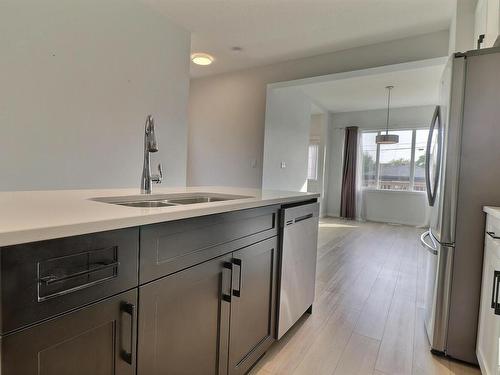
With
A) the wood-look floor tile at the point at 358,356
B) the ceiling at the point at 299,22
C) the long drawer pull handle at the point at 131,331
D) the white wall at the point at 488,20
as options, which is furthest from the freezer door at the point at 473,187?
the long drawer pull handle at the point at 131,331

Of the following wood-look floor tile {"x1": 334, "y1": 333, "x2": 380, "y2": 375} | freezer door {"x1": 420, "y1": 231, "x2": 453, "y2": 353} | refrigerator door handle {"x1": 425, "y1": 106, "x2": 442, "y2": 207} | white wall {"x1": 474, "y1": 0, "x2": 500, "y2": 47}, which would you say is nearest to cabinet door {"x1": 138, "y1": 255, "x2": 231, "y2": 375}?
wood-look floor tile {"x1": 334, "y1": 333, "x2": 380, "y2": 375}

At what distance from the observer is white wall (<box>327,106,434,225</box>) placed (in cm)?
617

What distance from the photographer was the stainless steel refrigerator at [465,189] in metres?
1.58

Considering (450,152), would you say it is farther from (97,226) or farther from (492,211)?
(97,226)

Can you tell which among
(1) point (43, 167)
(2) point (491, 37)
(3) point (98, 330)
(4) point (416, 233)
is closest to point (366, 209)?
(4) point (416, 233)

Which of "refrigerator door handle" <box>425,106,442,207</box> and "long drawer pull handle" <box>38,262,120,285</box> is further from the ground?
"refrigerator door handle" <box>425,106,442,207</box>

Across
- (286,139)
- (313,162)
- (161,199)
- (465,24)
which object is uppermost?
(465,24)

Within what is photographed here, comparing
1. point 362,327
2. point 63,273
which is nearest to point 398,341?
point 362,327

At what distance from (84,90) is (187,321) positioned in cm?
228

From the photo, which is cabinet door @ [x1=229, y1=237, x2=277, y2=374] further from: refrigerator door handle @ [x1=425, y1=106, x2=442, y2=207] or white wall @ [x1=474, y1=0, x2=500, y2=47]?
white wall @ [x1=474, y1=0, x2=500, y2=47]

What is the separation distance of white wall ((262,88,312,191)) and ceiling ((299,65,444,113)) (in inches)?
12.5

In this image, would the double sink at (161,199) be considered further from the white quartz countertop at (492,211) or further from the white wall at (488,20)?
the white wall at (488,20)

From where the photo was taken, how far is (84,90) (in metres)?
2.47

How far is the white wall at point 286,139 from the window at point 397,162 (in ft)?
6.58
